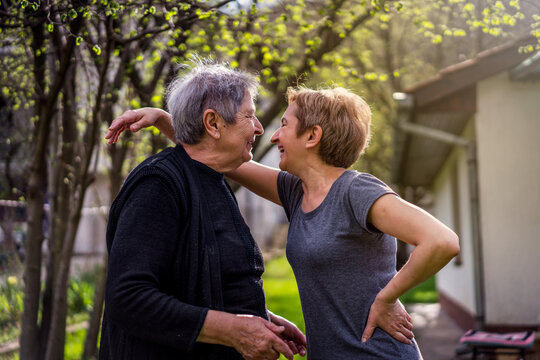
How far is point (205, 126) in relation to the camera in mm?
2324

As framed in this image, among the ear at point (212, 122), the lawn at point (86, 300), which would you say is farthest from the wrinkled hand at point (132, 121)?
the lawn at point (86, 300)

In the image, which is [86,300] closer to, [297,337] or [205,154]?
[297,337]

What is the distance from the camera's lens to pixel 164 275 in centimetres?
207

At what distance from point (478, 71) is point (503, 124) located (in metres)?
0.89

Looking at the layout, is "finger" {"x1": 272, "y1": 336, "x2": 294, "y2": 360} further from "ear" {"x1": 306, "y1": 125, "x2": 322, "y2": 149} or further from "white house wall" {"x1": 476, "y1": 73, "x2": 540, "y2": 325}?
"white house wall" {"x1": 476, "y1": 73, "x2": 540, "y2": 325}

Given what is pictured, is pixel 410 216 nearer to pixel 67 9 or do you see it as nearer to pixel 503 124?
pixel 67 9

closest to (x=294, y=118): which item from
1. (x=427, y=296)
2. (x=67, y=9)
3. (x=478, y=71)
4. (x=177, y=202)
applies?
(x=177, y=202)

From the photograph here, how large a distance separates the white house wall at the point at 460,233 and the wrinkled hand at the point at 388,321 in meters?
7.05

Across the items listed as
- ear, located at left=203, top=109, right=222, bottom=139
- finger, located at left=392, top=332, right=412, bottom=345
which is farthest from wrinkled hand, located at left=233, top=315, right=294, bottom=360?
ear, located at left=203, top=109, right=222, bottom=139

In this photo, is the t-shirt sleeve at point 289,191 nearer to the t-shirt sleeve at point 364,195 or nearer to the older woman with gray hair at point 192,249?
the older woman with gray hair at point 192,249

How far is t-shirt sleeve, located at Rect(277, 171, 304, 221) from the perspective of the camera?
104 inches

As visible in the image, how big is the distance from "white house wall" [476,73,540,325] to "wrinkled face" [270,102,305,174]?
6065mm

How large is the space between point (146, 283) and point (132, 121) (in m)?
0.84

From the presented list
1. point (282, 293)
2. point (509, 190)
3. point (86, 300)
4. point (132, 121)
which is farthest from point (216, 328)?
point (282, 293)
